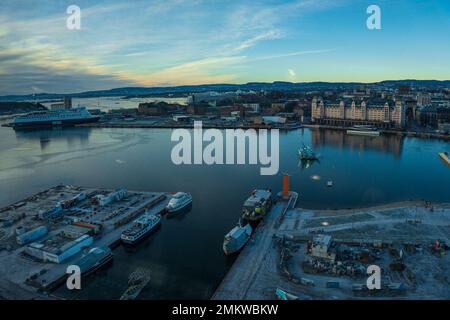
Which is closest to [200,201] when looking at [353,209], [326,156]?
[353,209]

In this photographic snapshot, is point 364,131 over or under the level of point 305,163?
over

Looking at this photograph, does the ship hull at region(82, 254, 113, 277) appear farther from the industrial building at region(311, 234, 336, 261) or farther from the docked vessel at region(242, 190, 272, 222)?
the industrial building at region(311, 234, 336, 261)

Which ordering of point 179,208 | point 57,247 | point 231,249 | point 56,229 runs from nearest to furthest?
point 57,247 → point 231,249 → point 56,229 → point 179,208

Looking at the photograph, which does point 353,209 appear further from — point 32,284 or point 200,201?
point 32,284

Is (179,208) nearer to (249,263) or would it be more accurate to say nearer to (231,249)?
(231,249)

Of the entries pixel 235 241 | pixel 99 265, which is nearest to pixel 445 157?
pixel 235 241

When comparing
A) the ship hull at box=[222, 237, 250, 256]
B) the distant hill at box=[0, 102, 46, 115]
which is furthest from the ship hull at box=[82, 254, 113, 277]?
the distant hill at box=[0, 102, 46, 115]
